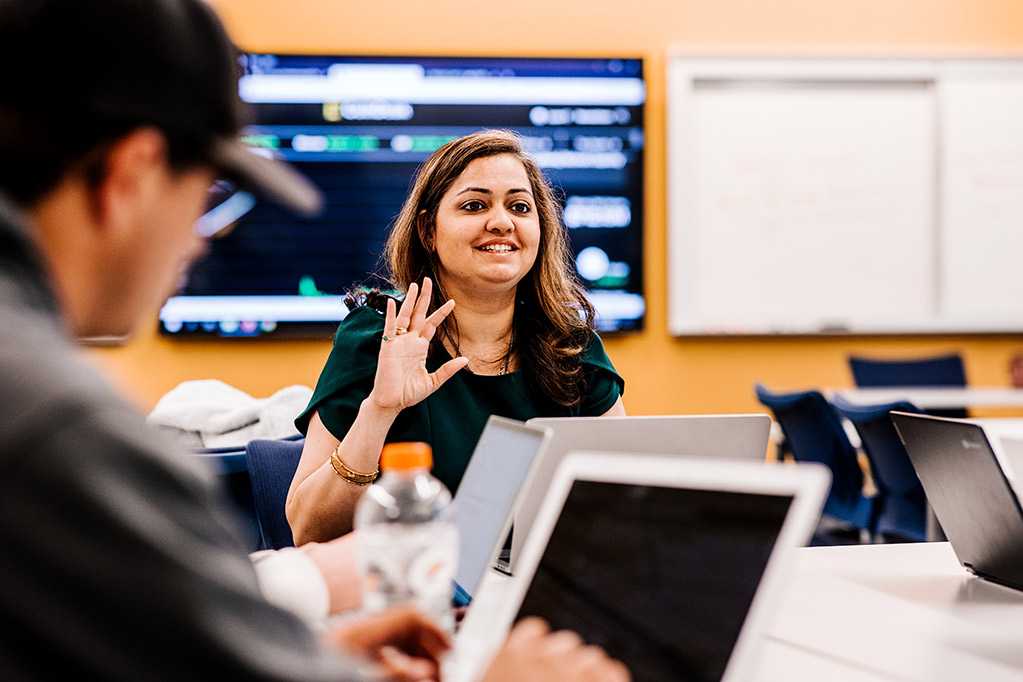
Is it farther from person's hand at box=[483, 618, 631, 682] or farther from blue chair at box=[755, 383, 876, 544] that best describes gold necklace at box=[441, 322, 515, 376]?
blue chair at box=[755, 383, 876, 544]

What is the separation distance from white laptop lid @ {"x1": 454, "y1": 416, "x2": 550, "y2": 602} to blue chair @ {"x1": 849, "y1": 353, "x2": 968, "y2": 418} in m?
3.32

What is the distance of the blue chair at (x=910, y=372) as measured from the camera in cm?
404

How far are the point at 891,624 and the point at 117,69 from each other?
3.34ft

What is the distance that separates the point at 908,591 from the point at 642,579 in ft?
2.02

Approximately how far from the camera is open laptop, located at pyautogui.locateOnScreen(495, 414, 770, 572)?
3.80 feet

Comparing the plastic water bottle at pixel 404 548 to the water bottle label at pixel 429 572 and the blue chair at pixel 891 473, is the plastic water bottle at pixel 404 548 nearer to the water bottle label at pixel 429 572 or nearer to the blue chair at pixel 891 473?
the water bottle label at pixel 429 572

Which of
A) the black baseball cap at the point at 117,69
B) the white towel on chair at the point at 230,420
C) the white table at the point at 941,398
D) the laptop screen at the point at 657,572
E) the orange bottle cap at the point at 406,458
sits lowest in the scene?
the white table at the point at 941,398

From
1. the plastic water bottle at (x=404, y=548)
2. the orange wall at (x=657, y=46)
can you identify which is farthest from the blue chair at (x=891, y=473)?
the plastic water bottle at (x=404, y=548)

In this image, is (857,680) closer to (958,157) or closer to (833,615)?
(833,615)

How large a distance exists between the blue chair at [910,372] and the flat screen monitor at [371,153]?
1.25m

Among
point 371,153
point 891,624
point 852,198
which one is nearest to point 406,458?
point 891,624

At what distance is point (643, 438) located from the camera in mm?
1231

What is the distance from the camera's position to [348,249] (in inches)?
157

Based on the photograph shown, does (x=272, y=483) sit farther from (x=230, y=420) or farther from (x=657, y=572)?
(x=657, y=572)
